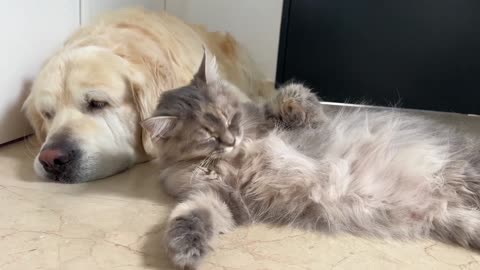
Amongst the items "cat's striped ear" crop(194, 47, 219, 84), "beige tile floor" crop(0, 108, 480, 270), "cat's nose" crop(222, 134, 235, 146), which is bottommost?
"beige tile floor" crop(0, 108, 480, 270)

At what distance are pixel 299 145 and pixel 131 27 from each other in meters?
0.99

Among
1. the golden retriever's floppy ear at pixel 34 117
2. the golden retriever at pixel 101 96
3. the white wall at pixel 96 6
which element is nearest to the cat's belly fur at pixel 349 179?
the golden retriever at pixel 101 96

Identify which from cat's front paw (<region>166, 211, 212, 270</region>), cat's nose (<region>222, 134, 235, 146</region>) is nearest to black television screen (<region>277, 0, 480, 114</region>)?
cat's nose (<region>222, 134, 235, 146</region>)

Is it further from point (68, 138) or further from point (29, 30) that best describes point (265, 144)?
point (29, 30)

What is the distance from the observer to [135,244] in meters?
1.13

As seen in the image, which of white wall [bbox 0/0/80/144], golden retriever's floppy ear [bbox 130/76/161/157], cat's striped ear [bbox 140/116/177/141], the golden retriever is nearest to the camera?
cat's striped ear [bbox 140/116/177/141]

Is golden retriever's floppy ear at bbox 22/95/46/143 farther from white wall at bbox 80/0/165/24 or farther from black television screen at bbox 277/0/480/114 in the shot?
black television screen at bbox 277/0/480/114

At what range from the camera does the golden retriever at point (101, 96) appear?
152 cm

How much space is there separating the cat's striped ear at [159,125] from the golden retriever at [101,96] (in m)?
0.34

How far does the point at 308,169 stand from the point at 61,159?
2.75ft

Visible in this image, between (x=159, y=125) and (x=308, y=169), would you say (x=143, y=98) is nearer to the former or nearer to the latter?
(x=159, y=125)

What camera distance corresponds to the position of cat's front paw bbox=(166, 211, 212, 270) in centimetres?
100

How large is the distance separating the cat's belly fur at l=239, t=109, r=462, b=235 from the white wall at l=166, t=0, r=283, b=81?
6.20 ft

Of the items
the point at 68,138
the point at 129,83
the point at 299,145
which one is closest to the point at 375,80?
the point at 299,145
